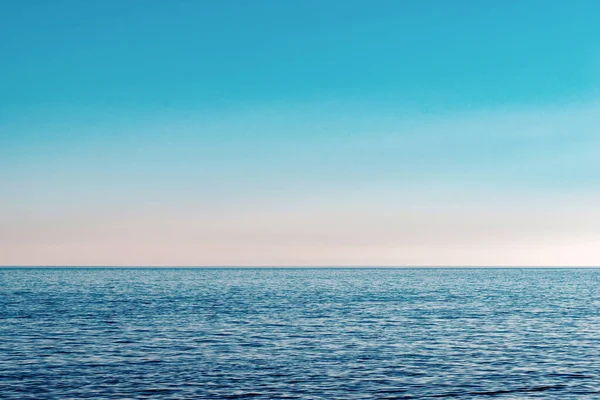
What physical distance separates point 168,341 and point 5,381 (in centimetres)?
1544

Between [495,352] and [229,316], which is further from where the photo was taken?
[229,316]

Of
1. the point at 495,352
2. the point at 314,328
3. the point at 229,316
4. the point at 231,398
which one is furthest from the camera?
the point at 229,316

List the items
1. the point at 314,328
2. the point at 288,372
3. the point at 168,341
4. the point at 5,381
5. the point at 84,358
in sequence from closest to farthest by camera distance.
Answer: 1. the point at 5,381
2. the point at 288,372
3. the point at 84,358
4. the point at 168,341
5. the point at 314,328

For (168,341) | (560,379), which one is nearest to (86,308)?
(168,341)

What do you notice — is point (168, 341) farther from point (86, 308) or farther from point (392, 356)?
point (86, 308)

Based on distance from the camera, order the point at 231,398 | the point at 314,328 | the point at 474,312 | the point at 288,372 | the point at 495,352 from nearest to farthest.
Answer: the point at 231,398 → the point at 288,372 → the point at 495,352 → the point at 314,328 → the point at 474,312

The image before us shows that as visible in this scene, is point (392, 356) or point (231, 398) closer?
point (231, 398)

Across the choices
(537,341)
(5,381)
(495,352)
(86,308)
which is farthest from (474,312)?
(5,381)

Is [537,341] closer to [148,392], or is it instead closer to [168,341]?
[168,341]

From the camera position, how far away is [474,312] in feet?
238

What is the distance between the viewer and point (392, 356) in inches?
1593

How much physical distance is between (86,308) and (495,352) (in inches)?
2062

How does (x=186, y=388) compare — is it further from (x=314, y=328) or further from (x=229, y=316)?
(x=229, y=316)

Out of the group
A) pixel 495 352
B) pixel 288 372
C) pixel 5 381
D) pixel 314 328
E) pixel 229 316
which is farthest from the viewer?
pixel 229 316
